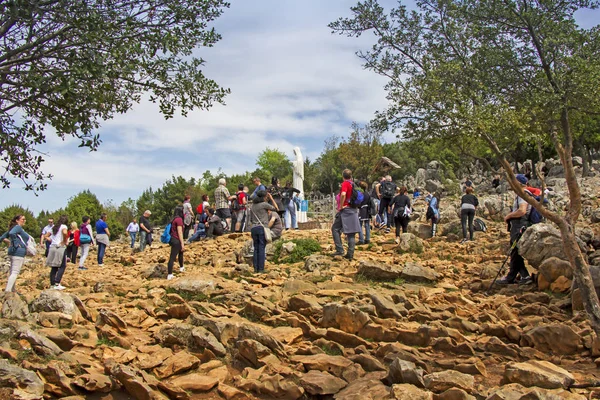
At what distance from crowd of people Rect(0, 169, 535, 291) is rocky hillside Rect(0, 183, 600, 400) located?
0.54 meters

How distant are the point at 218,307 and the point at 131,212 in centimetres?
5351

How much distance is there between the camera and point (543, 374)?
4.84 m

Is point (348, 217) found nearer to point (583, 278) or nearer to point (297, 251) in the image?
point (297, 251)

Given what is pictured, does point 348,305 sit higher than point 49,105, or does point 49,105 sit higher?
point 49,105

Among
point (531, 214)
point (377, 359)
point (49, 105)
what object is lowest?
point (377, 359)

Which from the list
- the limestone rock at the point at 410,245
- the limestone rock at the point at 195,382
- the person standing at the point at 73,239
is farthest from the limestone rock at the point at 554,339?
the person standing at the point at 73,239

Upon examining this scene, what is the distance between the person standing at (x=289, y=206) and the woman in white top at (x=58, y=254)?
7.69 meters

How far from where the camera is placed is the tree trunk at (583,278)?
607 cm

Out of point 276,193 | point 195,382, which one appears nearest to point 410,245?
point 276,193

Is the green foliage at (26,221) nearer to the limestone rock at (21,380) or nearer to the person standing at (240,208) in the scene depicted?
the person standing at (240,208)

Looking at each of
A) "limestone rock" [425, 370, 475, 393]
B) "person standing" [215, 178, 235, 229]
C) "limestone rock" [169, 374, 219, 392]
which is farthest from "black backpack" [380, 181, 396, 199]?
"limestone rock" [169, 374, 219, 392]

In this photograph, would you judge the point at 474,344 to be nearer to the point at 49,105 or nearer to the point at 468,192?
the point at 49,105

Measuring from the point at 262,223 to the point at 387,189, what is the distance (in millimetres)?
6541

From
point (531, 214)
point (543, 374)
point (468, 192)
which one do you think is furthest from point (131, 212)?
point (543, 374)
